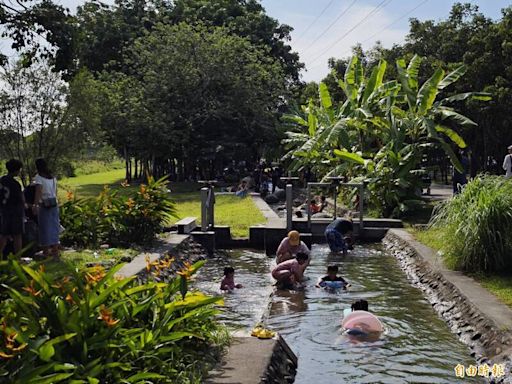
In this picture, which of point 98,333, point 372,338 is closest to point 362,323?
point 372,338

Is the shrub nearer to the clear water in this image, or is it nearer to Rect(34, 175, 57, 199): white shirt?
the clear water

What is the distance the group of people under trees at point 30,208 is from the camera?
426 inches

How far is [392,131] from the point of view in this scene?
71.5 ft

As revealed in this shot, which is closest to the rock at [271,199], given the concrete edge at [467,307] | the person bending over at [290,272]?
the concrete edge at [467,307]

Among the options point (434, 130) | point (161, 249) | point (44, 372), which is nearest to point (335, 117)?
point (434, 130)

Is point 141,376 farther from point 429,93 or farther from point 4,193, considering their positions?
point 429,93

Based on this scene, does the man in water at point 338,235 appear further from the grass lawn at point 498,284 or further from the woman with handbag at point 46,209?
the woman with handbag at point 46,209

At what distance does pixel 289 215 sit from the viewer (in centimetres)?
1836

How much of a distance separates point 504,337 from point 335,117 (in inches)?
710

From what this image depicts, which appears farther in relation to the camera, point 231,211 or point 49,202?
point 231,211

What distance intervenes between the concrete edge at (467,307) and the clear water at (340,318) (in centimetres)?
20

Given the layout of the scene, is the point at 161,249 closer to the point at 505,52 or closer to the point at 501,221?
the point at 501,221

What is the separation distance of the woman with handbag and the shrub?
7.35 meters

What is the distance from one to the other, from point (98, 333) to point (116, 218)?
9869 millimetres
